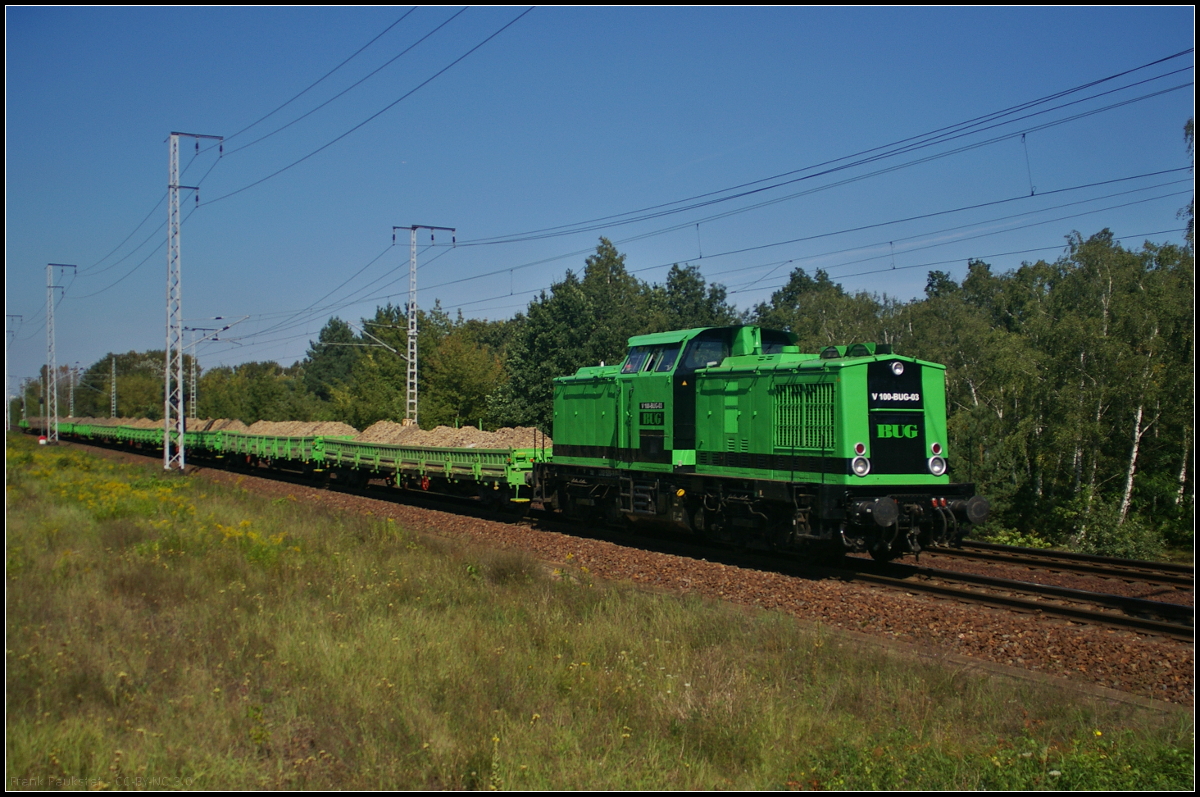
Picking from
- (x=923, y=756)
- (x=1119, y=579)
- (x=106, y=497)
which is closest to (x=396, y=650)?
(x=923, y=756)

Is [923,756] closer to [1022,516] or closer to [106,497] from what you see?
[106,497]

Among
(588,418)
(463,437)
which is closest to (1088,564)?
(588,418)

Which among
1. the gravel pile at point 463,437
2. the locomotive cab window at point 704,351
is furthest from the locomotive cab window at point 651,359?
the gravel pile at point 463,437

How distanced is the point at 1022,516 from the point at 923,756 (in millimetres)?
24096

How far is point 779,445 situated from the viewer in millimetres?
13172

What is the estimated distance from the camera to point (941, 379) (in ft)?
43.5

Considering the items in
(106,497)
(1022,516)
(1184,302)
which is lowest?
(1022,516)

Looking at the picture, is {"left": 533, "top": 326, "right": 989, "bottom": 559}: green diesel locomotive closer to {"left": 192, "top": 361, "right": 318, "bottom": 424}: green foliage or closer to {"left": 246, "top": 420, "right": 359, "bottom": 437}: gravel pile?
{"left": 246, "top": 420, "right": 359, "bottom": 437}: gravel pile

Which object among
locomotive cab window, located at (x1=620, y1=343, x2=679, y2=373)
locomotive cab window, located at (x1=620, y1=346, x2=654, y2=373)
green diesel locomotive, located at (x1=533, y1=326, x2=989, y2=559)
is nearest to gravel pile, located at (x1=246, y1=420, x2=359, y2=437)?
locomotive cab window, located at (x1=620, y1=346, x2=654, y2=373)

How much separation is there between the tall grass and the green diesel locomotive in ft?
11.4

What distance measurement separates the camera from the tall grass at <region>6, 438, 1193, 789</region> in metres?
5.16

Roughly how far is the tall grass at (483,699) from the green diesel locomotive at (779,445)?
136 inches

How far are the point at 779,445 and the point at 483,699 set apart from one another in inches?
314

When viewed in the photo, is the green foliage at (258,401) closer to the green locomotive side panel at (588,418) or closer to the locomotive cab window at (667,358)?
the green locomotive side panel at (588,418)
